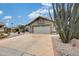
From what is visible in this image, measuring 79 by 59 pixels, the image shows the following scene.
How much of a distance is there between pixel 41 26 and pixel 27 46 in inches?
16.2

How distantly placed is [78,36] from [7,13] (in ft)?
3.93

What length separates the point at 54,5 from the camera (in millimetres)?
2244

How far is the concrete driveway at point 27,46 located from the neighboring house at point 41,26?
108 millimetres

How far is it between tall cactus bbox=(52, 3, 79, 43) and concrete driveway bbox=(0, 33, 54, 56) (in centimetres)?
24

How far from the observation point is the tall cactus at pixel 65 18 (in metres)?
2.20

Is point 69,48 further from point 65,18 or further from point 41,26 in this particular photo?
point 41,26

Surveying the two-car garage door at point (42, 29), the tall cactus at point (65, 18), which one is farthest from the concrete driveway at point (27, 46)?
the tall cactus at point (65, 18)

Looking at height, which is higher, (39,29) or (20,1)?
(20,1)

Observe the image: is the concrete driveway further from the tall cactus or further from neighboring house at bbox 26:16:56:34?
the tall cactus

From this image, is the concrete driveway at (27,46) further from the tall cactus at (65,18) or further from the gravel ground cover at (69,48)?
the tall cactus at (65,18)

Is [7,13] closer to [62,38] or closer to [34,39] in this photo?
[34,39]

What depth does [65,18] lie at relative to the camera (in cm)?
224

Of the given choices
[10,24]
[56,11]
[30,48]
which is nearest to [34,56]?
[30,48]

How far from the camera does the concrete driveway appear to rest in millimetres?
2225
